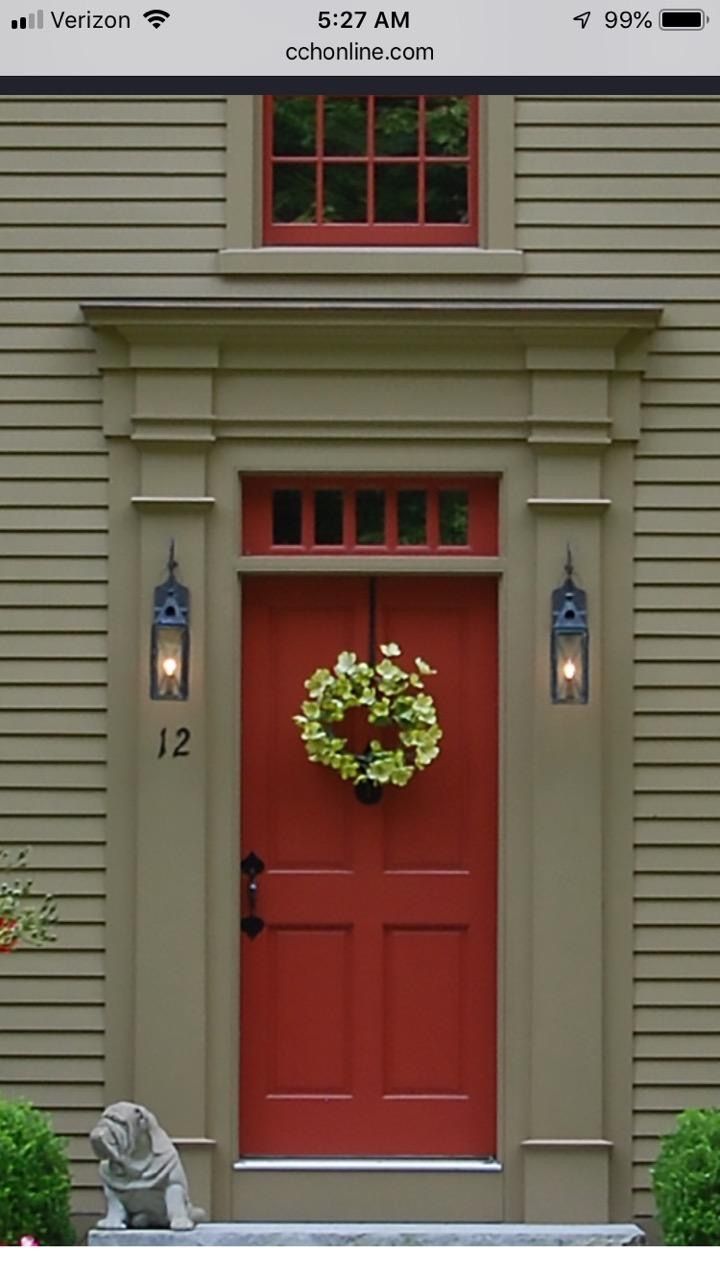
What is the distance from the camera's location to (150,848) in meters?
7.55

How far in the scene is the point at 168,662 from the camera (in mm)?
7480

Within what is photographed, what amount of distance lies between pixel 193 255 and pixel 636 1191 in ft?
13.3

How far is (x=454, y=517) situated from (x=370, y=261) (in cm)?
107

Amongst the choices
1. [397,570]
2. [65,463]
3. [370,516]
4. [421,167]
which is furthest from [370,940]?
[421,167]

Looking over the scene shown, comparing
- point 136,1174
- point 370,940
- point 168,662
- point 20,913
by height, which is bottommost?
point 136,1174

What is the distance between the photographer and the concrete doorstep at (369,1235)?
629cm

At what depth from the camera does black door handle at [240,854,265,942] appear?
7.70m

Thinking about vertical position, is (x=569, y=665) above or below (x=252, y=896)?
above

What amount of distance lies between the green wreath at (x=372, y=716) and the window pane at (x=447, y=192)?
1.75 metres

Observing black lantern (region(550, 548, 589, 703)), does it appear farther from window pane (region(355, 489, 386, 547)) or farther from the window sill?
the window sill

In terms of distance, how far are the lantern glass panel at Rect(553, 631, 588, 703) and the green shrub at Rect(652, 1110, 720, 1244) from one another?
1.70 metres
